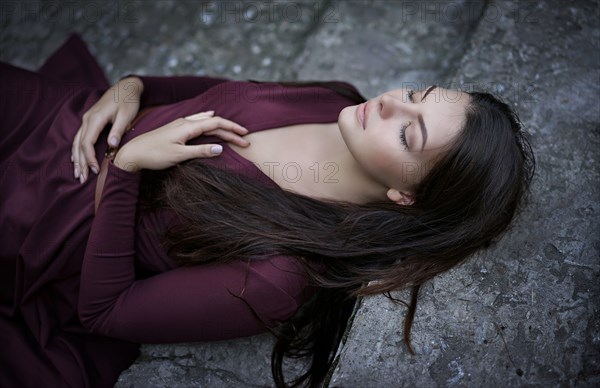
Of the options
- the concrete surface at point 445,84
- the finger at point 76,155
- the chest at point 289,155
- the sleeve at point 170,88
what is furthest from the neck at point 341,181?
the finger at point 76,155

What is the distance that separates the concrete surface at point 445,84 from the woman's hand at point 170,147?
73cm

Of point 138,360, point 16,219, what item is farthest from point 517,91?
point 16,219

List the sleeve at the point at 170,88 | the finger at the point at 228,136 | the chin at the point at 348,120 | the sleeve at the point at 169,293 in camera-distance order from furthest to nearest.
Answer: the sleeve at the point at 170,88
the finger at the point at 228,136
the chin at the point at 348,120
the sleeve at the point at 169,293

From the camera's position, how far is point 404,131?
1863 mm

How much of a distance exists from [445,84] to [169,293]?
161 cm

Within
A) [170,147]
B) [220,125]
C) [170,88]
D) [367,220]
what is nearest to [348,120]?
[367,220]

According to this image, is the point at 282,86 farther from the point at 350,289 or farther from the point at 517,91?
the point at 517,91

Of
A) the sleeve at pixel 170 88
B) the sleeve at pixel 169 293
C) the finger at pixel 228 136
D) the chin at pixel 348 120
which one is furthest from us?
the sleeve at pixel 170 88

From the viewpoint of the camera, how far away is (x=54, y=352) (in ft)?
6.54

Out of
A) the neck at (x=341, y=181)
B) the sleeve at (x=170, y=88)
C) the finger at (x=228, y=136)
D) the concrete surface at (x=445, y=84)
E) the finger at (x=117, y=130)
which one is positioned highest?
the finger at (x=228, y=136)

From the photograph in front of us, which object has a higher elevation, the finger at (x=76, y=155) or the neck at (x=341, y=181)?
the finger at (x=76, y=155)

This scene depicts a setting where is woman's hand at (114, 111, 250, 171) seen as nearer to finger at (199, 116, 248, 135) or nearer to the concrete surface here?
finger at (199, 116, 248, 135)

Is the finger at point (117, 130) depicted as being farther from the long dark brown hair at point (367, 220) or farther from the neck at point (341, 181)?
the neck at point (341, 181)

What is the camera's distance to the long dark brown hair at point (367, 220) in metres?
1.88
